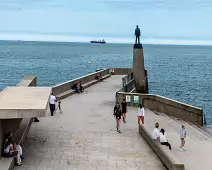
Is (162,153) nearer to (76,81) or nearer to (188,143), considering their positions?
(188,143)

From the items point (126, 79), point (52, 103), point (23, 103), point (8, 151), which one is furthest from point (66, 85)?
point (8, 151)

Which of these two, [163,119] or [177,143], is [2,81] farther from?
[177,143]

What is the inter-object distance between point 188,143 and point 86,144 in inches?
179

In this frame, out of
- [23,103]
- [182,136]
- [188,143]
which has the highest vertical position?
[23,103]

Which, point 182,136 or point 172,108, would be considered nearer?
point 182,136

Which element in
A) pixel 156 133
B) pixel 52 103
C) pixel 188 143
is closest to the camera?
pixel 156 133

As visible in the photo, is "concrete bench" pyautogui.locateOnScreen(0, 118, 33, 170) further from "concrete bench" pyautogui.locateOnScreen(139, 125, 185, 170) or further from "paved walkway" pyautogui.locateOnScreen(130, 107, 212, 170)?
"paved walkway" pyautogui.locateOnScreen(130, 107, 212, 170)

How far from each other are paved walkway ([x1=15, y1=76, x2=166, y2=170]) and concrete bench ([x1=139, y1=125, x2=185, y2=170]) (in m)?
0.18

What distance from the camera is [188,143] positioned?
15523 millimetres

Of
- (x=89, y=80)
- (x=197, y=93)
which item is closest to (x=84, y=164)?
(x=89, y=80)

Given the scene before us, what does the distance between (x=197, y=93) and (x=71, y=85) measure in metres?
25.3

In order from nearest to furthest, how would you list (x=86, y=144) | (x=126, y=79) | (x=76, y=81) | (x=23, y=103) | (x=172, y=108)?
(x=23, y=103)
(x=86, y=144)
(x=172, y=108)
(x=76, y=81)
(x=126, y=79)

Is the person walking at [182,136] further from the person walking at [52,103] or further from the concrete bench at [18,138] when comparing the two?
the person walking at [52,103]

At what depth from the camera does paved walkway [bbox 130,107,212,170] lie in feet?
42.1
